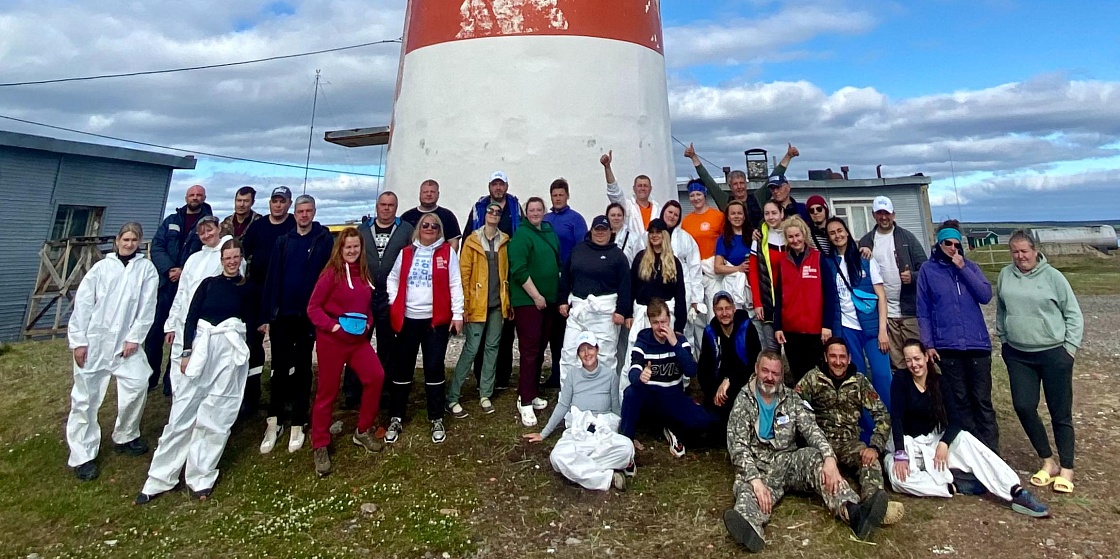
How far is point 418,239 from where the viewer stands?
4.83m

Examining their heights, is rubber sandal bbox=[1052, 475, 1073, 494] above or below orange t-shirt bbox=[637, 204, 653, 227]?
below

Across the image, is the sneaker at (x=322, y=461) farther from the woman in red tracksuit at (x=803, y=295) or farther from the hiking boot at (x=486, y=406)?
the woman in red tracksuit at (x=803, y=295)

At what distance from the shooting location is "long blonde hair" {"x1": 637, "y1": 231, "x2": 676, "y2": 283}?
479 centimetres

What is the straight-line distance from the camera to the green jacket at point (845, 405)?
404cm

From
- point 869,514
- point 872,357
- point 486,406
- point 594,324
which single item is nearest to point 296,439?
point 486,406

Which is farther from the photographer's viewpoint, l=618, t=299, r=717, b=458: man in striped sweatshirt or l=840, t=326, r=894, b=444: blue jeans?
l=840, t=326, r=894, b=444: blue jeans

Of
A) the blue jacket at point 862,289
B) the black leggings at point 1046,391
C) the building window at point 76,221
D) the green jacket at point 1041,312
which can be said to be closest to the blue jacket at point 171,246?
the blue jacket at point 862,289

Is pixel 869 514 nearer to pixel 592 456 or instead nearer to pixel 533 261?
pixel 592 456

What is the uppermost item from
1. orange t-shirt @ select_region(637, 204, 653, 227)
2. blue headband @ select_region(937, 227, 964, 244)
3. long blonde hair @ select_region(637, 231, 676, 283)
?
orange t-shirt @ select_region(637, 204, 653, 227)

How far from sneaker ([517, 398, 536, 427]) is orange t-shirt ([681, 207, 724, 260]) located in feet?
6.35

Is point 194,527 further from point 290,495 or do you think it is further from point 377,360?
point 377,360

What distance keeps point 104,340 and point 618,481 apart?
367 cm

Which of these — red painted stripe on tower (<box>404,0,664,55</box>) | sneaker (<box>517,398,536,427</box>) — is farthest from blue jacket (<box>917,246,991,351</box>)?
red painted stripe on tower (<box>404,0,664,55</box>)

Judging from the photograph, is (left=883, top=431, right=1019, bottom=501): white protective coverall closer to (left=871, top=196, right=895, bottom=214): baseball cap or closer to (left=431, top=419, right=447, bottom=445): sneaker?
(left=871, top=196, right=895, bottom=214): baseball cap
